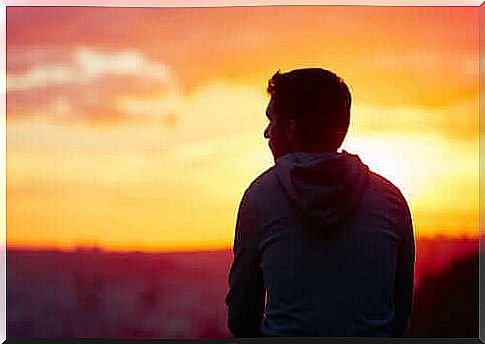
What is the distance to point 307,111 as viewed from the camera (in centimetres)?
490

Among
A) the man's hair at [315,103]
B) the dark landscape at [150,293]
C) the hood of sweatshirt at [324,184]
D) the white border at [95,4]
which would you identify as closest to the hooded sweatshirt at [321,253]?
the hood of sweatshirt at [324,184]

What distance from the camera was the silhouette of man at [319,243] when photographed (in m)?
4.83

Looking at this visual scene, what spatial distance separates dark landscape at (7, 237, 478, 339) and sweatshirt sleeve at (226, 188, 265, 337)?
0.31m

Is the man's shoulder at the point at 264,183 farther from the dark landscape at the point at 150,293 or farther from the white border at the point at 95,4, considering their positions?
the white border at the point at 95,4

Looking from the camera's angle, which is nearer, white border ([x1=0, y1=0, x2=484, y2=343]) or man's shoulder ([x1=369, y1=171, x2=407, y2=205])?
man's shoulder ([x1=369, y1=171, x2=407, y2=205])

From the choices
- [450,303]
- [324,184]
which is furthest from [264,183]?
[450,303]

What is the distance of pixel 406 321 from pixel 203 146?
48.3 inches

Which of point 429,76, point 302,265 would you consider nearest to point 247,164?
point 302,265

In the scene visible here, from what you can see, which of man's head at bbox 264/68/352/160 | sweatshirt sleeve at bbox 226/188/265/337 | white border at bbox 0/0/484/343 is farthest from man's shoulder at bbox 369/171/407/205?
white border at bbox 0/0/484/343

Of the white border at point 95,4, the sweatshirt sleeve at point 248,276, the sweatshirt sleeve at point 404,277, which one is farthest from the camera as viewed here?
the white border at point 95,4

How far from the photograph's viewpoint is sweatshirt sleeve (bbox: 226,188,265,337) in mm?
4891

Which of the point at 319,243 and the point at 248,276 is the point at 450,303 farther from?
the point at 248,276

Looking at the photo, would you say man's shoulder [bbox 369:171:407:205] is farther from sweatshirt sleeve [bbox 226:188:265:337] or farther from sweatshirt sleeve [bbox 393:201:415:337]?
sweatshirt sleeve [bbox 226:188:265:337]

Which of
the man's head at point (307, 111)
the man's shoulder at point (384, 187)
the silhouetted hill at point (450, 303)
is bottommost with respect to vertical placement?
the silhouetted hill at point (450, 303)
